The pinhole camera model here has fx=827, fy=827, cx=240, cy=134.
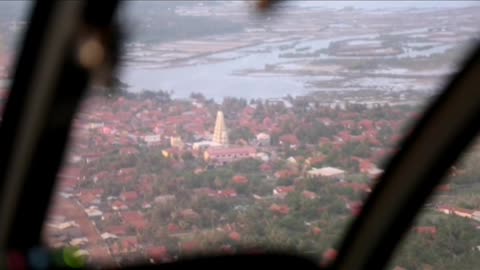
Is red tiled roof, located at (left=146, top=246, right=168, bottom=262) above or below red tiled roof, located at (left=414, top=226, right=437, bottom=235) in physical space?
below

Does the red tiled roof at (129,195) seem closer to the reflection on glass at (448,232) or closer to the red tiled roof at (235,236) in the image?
the red tiled roof at (235,236)

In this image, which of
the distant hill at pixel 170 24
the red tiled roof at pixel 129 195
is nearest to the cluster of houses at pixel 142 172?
the red tiled roof at pixel 129 195

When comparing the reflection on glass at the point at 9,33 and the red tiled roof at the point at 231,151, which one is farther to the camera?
the red tiled roof at the point at 231,151

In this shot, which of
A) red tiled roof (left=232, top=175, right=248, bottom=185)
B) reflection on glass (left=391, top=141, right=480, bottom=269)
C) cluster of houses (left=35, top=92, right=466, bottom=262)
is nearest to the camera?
reflection on glass (left=391, top=141, right=480, bottom=269)

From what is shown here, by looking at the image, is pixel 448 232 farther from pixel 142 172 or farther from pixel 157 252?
pixel 142 172

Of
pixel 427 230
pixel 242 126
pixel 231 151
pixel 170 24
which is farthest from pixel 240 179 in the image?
pixel 427 230

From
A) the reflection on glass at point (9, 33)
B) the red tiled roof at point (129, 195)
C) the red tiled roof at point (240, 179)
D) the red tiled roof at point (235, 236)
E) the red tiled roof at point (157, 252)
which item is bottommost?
the red tiled roof at point (157, 252)

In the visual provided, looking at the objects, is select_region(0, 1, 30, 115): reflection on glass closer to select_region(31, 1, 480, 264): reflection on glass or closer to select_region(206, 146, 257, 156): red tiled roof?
select_region(31, 1, 480, 264): reflection on glass

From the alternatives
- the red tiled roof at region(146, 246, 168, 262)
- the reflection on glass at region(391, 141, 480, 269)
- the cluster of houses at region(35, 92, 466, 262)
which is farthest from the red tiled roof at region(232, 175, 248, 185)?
the reflection on glass at region(391, 141, 480, 269)
